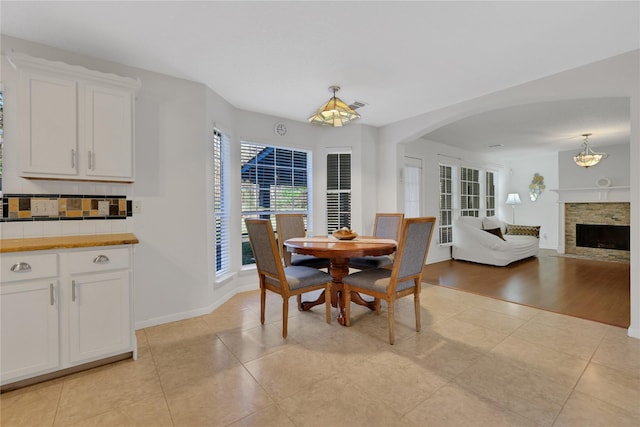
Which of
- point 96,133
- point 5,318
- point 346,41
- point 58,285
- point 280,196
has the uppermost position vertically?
point 346,41

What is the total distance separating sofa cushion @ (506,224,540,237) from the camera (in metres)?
6.35

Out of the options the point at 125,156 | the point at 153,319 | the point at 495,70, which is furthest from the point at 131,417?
the point at 495,70

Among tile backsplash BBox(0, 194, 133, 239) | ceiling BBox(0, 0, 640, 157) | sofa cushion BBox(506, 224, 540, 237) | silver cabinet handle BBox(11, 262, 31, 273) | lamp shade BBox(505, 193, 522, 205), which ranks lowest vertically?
sofa cushion BBox(506, 224, 540, 237)

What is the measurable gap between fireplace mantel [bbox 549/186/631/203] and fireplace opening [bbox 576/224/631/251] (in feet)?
1.89

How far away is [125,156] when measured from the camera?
91.4 inches

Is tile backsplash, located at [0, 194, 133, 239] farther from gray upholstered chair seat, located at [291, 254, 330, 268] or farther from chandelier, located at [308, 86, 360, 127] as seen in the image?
chandelier, located at [308, 86, 360, 127]

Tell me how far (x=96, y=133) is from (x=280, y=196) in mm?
2308

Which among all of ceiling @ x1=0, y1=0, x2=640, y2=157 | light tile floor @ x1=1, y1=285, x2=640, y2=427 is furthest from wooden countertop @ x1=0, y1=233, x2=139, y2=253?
ceiling @ x1=0, y1=0, x2=640, y2=157

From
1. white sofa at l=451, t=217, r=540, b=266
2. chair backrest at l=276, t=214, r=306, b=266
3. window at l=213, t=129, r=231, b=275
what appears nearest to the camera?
window at l=213, t=129, r=231, b=275

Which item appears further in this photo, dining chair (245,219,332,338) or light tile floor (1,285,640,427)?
dining chair (245,219,332,338)

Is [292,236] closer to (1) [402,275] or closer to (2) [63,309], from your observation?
(1) [402,275]

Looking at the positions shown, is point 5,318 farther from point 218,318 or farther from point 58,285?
point 218,318

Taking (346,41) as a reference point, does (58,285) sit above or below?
below

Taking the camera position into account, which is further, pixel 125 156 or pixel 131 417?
pixel 125 156
